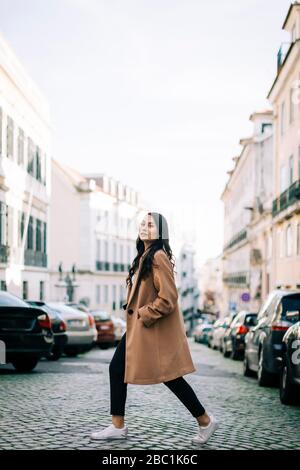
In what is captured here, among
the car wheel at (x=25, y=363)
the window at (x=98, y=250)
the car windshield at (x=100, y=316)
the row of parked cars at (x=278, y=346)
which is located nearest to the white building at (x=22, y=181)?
the car windshield at (x=100, y=316)

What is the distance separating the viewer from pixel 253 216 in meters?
61.6

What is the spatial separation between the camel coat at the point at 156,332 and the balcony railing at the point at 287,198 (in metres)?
28.6

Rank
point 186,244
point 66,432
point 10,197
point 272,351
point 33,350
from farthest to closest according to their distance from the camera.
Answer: point 186,244 → point 10,197 → point 33,350 → point 272,351 → point 66,432

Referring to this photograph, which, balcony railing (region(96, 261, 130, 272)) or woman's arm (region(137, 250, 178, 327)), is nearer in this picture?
woman's arm (region(137, 250, 178, 327))

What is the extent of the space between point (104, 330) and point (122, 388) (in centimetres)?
2246

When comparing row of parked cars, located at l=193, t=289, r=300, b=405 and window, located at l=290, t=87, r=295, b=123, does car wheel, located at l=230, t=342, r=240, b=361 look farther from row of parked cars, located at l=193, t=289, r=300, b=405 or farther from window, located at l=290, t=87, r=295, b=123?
window, located at l=290, t=87, r=295, b=123

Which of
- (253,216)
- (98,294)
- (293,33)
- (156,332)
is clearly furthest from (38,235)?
(156,332)

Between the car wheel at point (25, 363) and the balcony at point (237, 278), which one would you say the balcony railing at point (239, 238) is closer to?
the balcony at point (237, 278)

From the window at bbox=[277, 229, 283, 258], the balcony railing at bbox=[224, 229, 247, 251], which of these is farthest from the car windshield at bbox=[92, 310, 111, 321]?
the balcony railing at bbox=[224, 229, 247, 251]

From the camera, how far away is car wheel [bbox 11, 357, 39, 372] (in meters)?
15.0

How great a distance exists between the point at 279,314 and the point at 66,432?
659cm
